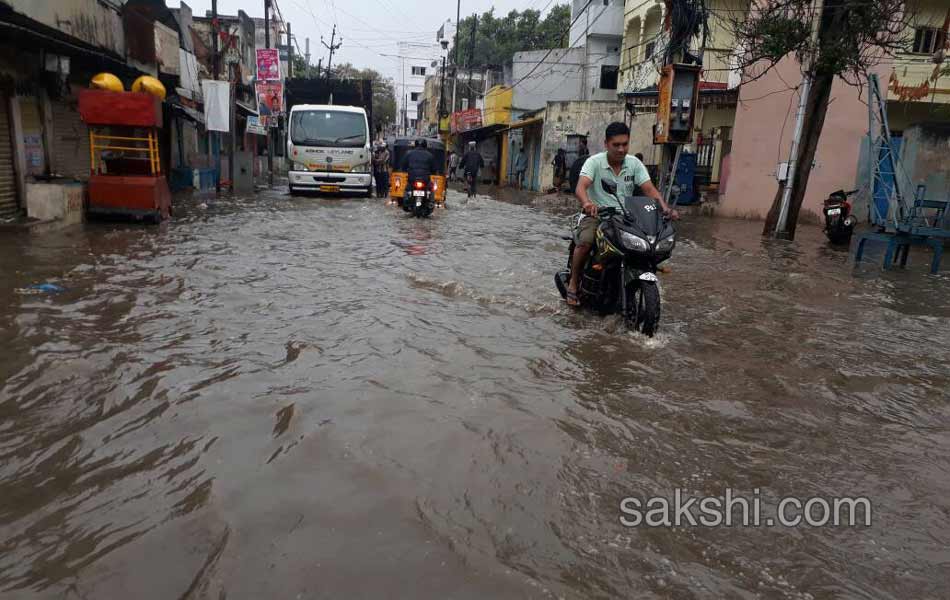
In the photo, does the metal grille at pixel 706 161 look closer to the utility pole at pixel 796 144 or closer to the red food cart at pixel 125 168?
the utility pole at pixel 796 144

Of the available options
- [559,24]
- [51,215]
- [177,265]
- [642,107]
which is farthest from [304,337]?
[559,24]

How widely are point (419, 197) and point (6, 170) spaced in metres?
6.95

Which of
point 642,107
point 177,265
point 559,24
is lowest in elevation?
point 177,265

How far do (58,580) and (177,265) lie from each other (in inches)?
230

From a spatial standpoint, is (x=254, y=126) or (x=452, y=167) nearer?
(x=254, y=126)

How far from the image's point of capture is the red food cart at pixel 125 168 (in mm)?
9977

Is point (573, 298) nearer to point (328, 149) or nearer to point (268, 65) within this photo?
point (328, 149)

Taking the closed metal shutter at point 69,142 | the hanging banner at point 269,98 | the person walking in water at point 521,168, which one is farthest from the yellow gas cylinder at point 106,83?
the person walking in water at point 521,168

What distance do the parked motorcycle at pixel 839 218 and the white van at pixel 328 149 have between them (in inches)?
439

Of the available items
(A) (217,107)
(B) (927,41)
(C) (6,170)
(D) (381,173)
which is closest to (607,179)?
(C) (6,170)

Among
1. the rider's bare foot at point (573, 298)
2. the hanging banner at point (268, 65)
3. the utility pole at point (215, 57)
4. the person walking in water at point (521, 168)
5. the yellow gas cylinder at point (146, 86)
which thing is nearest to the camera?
the rider's bare foot at point (573, 298)

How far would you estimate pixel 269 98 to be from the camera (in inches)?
1028

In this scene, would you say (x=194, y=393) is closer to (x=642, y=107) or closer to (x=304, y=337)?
(x=304, y=337)

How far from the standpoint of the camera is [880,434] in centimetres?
339
